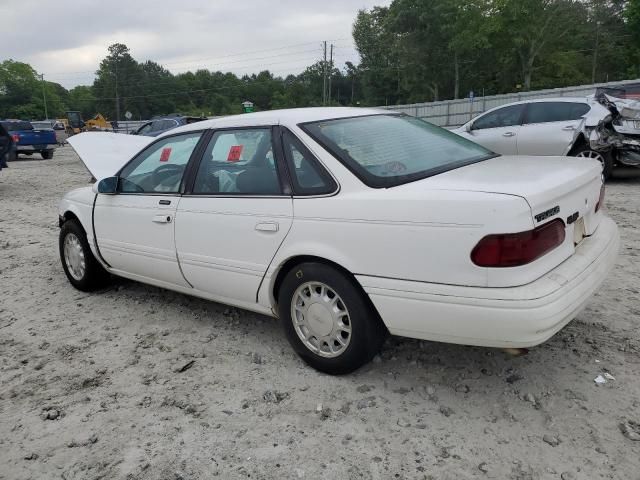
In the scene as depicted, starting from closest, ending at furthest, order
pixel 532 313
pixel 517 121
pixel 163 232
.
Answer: pixel 532 313 → pixel 163 232 → pixel 517 121

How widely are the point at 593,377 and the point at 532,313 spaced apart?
0.95 metres

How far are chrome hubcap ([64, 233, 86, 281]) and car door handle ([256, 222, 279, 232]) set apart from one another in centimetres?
232

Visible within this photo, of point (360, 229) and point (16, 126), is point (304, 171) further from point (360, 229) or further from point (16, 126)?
point (16, 126)

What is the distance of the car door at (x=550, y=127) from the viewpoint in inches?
339

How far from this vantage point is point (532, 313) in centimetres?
232

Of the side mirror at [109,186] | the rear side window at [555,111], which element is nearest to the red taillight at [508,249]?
the side mirror at [109,186]

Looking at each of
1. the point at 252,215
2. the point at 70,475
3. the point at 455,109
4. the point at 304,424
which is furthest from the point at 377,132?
the point at 455,109

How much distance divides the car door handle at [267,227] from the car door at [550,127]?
23.3 feet

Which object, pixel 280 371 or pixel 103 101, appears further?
pixel 103 101

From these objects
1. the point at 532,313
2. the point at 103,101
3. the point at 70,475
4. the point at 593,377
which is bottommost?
the point at 70,475

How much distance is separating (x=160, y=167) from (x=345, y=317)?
78.7 inches

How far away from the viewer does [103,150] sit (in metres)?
5.92

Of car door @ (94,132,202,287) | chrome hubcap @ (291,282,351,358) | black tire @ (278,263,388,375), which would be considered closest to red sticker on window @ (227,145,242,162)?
car door @ (94,132,202,287)

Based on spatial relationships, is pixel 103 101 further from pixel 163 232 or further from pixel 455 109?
pixel 163 232
